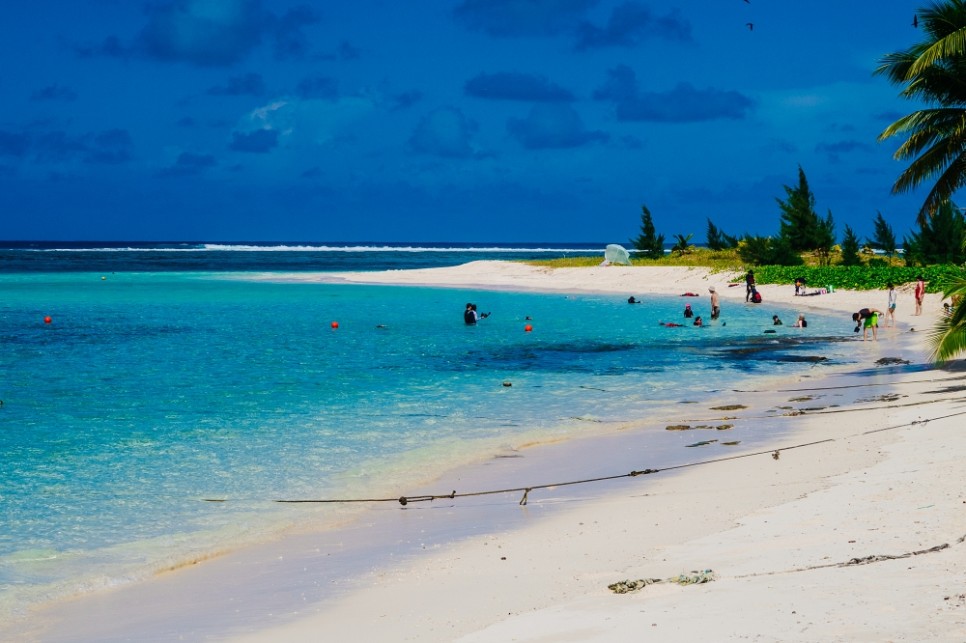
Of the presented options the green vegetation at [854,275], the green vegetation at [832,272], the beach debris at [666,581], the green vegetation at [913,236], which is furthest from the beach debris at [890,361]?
the green vegetation at [854,275]

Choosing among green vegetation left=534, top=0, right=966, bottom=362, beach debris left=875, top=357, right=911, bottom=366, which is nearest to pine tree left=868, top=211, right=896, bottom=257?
green vegetation left=534, top=0, right=966, bottom=362

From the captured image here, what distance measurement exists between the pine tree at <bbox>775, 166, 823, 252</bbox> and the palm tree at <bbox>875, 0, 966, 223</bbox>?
42136 mm

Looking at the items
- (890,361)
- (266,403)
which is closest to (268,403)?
(266,403)

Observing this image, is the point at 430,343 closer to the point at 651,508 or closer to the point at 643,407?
the point at 643,407

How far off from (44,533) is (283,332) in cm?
2865

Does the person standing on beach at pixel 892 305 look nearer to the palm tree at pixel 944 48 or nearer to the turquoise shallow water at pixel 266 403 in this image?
the turquoise shallow water at pixel 266 403

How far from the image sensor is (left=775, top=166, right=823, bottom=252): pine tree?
64750mm

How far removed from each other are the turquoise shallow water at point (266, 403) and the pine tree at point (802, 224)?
1933cm

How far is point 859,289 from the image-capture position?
167 feet

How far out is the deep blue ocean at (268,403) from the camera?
11469 mm

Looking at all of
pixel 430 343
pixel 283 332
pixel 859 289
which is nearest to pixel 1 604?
pixel 430 343

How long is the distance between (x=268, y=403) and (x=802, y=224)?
52895 millimetres

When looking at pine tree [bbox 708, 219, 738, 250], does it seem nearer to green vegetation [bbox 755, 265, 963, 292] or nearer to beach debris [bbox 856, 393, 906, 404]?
green vegetation [bbox 755, 265, 963, 292]

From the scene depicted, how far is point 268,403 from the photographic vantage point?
21.2 m
